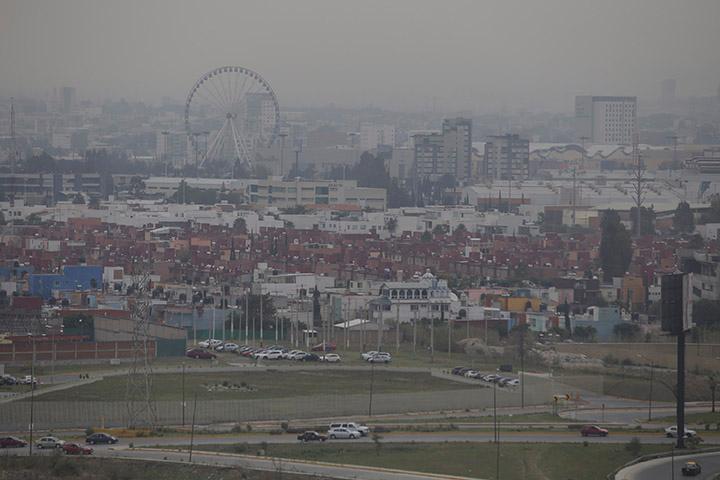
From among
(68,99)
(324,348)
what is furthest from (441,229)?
(68,99)

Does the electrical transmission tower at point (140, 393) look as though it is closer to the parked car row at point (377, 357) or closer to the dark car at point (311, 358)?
the dark car at point (311, 358)

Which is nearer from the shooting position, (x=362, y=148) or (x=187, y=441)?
(x=187, y=441)

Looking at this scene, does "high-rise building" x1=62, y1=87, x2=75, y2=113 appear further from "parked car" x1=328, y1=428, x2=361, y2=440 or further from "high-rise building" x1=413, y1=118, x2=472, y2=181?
"parked car" x1=328, y1=428, x2=361, y2=440

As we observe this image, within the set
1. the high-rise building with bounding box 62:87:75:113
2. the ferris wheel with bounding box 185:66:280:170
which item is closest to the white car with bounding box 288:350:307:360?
the ferris wheel with bounding box 185:66:280:170

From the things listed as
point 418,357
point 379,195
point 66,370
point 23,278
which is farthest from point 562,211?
point 66,370

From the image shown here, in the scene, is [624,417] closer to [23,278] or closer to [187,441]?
[187,441]

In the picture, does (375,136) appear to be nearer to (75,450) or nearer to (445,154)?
(445,154)
